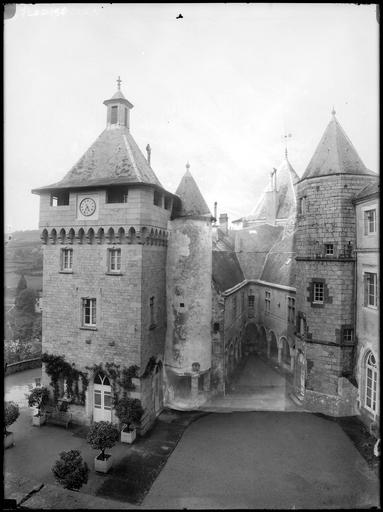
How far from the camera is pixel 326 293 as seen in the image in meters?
15.9

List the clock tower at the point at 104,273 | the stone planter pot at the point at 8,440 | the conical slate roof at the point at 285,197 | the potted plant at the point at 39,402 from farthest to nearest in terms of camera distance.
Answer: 1. the conical slate roof at the point at 285,197
2. the potted plant at the point at 39,402
3. the clock tower at the point at 104,273
4. the stone planter pot at the point at 8,440

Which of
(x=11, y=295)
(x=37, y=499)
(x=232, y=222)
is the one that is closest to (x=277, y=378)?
(x=232, y=222)

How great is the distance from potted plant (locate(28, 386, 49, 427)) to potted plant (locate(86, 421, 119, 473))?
4.36 meters

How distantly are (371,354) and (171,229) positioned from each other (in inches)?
447

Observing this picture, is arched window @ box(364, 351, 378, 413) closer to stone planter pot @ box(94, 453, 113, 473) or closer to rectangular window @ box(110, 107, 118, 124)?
stone planter pot @ box(94, 453, 113, 473)

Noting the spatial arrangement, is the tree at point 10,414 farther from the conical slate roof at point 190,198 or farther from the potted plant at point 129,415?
Answer: the conical slate roof at point 190,198

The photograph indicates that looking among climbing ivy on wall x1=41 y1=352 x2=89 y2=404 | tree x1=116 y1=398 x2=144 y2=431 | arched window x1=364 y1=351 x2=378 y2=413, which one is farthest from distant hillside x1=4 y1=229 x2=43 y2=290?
arched window x1=364 y1=351 x2=378 y2=413

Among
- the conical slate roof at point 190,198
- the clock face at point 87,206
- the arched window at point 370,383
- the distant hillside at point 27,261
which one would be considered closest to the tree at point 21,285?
the distant hillside at point 27,261

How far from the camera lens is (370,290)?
14.5m

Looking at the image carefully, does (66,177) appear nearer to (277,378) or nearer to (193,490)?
(193,490)

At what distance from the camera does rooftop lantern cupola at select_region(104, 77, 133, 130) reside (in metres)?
16.3

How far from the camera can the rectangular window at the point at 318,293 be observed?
1617 cm

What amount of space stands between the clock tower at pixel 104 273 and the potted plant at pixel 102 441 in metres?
2.38

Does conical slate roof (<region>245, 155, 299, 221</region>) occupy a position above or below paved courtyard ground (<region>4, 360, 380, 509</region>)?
above
